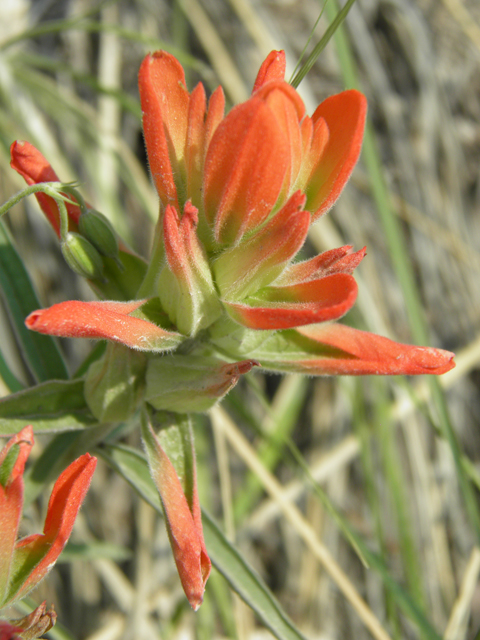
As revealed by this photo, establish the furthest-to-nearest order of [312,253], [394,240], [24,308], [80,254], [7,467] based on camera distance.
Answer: [312,253] < [394,240] < [24,308] < [80,254] < [7,467]

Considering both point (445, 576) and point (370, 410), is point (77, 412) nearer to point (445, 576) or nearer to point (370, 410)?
point (370, 410)

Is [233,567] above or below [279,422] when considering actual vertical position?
above

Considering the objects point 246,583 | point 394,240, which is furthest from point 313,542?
point 394,240

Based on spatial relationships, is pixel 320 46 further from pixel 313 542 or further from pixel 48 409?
pixel 313 542

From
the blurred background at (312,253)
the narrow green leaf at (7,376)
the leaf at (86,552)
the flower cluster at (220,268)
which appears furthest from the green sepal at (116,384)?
the blurred background at (312,253)

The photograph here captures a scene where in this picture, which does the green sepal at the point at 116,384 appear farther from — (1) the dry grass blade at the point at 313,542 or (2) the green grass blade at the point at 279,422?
(2) the green grass blade at the point at 279,422

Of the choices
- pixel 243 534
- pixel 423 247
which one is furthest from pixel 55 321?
pixel 423 247

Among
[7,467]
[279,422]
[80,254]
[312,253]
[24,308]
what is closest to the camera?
[7,467]
